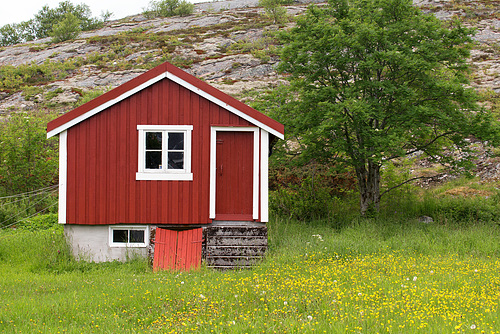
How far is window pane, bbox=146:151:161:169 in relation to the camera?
11539 mm

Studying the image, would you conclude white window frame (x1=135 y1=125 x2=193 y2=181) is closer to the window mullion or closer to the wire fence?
the window mullion

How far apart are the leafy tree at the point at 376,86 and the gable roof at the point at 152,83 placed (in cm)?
231

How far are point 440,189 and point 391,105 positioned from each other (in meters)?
5.71

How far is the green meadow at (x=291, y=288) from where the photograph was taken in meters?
5.98

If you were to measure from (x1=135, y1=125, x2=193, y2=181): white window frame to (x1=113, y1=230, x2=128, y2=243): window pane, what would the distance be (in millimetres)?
1599

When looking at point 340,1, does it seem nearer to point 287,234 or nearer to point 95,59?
point 287,234

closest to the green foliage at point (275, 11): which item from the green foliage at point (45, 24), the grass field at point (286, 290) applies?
the green foliage at point (45, 24)

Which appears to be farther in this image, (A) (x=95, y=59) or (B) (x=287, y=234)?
(A) (x=95, y=59)

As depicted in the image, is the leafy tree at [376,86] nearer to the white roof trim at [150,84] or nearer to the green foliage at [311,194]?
the green foliage at [311,194]

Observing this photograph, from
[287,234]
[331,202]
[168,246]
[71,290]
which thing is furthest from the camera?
[331,202]

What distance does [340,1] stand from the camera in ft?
48.0

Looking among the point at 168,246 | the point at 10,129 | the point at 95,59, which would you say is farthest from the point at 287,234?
the point at 95,59

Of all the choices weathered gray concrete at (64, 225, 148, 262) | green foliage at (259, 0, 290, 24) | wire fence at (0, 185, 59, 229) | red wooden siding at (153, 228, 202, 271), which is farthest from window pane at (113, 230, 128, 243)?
green foliage at (259, 0, 290, 24)

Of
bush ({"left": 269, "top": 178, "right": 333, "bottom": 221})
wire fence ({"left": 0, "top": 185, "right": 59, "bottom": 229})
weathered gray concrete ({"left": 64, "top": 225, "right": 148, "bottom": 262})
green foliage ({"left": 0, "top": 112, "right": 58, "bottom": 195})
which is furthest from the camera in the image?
green foliage ({"left": 0, "top": 112, "right": 58, "bottom": 195})
